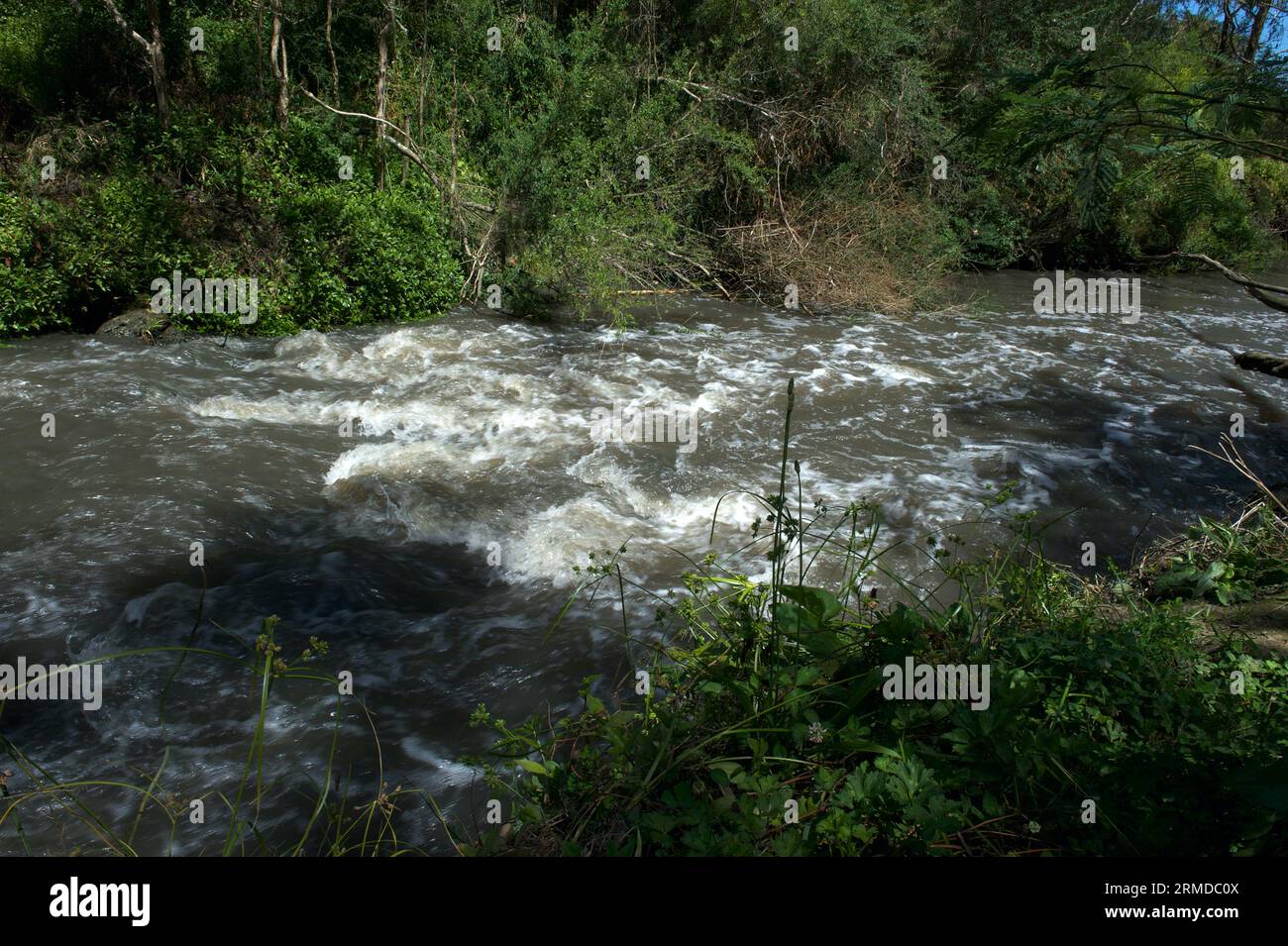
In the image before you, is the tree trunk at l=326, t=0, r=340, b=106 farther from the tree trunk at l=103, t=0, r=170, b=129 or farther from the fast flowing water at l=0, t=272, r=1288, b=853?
the fast flowing water at l=0, t=272, r=1288, b=853

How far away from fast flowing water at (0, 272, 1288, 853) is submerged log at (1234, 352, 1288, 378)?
42.6 inches

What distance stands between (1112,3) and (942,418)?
1533 cm

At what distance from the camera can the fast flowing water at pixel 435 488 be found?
4445 mm

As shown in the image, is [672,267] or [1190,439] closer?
[1190,439]

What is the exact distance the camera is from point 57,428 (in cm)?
791

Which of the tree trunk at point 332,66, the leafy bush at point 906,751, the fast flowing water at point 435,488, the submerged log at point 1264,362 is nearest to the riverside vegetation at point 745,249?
the leafy bush at point 906,751

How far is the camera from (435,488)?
731 centimetres

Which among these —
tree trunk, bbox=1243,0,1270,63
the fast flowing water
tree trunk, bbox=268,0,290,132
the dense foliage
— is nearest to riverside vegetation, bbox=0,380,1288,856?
the fast flowing water

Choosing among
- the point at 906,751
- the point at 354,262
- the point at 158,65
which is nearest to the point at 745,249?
the point at 354,262

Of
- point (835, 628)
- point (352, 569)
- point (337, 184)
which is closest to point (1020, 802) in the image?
point (835, 628)

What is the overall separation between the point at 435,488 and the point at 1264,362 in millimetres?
7375

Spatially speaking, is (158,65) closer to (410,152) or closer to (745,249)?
(410,152)

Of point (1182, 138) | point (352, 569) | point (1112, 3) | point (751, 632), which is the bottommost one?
point (352, 569)

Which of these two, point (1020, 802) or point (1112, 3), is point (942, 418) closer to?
point (1020, 802)
